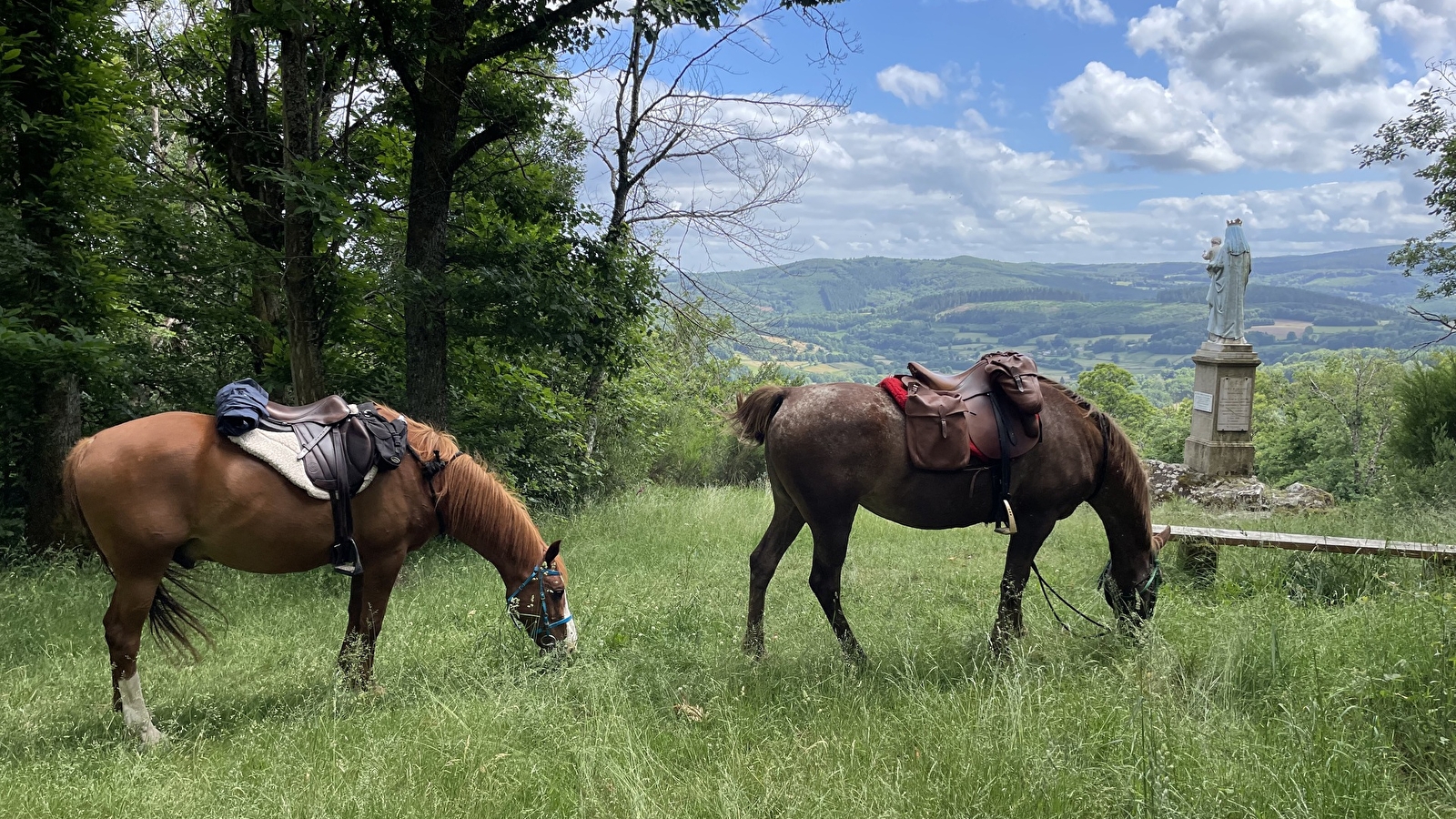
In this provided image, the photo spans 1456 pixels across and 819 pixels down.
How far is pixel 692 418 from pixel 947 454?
12143mm

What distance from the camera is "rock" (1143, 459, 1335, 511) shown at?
1106 centimetres

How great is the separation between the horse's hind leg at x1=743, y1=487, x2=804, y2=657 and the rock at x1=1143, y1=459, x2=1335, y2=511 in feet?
27.2

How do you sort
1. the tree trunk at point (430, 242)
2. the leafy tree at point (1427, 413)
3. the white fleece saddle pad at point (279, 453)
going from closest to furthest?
the white fleece saddle pad at point (279, 453) → the tree trunk at point (430, 242) → the leafy tree at point (1427, 413)

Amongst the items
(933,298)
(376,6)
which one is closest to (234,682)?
(376,6)

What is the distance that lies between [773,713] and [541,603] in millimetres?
1430

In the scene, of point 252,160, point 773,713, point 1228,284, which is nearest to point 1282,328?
point 1228,284

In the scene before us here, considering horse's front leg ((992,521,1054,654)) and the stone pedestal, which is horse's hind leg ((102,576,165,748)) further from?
the stone pedestal

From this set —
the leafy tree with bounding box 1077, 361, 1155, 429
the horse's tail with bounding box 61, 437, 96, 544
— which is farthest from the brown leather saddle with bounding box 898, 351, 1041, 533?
the leafy tree with bounding box 1077, 361, 1155, 429

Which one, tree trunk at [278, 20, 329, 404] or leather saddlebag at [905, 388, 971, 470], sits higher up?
tree trunk at [278, 20, 329, 404]

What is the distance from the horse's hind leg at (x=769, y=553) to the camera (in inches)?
180

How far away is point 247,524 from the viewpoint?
363cm

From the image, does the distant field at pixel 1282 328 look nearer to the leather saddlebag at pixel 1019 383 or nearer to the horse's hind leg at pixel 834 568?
the leather saddlebag at pixel 1019 383

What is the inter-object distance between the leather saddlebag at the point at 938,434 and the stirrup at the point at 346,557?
3.12 metres

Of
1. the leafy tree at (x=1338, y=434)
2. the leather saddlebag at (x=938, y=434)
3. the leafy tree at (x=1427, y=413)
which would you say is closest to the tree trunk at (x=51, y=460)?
the leather saddlebag at (x=938, y=434)
